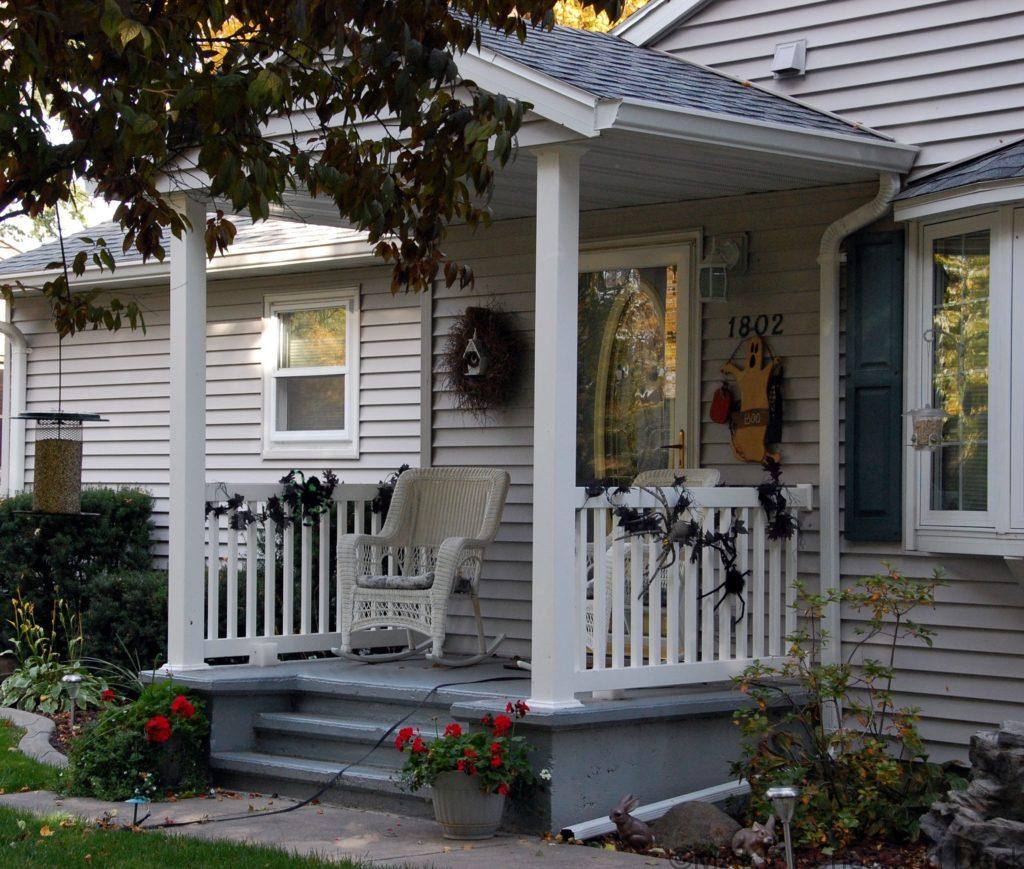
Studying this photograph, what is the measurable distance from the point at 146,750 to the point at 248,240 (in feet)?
16.2

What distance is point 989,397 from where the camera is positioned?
6445 mm

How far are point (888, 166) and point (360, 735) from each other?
12.0 ft

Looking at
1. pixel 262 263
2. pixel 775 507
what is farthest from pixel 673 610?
pixel 262 263

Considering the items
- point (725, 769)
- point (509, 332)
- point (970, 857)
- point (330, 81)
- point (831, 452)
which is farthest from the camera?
point (509, 332)

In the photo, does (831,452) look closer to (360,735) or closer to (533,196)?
(533,196)

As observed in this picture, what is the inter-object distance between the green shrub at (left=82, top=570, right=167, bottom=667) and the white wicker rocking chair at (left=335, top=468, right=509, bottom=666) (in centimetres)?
182

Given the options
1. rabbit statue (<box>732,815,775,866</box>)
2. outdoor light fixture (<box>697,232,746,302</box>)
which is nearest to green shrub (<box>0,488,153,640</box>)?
outdoor light fixture (<box>697,232,746,302</box>)

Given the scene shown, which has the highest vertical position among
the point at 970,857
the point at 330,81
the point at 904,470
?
the point at 330,81

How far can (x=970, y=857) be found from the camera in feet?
17.6

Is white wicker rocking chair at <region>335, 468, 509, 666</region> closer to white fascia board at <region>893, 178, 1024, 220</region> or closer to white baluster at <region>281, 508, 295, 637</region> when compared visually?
white baluster at <region>281, 508, 295, 637</region>

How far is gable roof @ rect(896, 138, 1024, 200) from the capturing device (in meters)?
6.27

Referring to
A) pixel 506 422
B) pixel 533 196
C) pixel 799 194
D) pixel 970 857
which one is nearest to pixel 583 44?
pixel 533 196

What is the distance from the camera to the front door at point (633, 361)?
7.67 m

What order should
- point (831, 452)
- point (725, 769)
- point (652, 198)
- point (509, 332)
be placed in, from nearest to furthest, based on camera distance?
point (725, 769)
point (831, 452)
point (652, 198)
point (509, 332)
